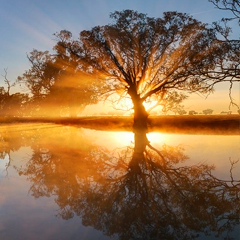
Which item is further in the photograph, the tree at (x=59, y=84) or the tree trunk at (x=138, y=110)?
the tree at (x=59, y=84)

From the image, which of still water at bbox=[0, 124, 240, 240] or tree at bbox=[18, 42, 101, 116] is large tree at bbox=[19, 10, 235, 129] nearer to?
tree at bbox=[18, 42, 101, 116]

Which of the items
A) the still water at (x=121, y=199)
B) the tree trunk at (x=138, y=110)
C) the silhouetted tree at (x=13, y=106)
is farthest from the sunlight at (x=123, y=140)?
the silhouetted tree at (x=13, y=106)

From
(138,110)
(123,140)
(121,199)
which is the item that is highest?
(138,110)

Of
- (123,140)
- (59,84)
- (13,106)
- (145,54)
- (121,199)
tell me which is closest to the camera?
(121,199)

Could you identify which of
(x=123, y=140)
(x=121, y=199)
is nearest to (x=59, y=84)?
(x=123, y=140)

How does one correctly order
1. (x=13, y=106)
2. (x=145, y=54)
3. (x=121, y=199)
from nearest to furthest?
1. (x=121, y=199)
2. (x=145, y=54)
3. (x=13, y=106)

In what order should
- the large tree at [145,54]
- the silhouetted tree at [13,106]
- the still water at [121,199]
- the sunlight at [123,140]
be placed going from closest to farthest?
the still water at [121,199] → the sunlight at [123,140] → the large tree at [145,54] → the silhouetted tree at [13,106]

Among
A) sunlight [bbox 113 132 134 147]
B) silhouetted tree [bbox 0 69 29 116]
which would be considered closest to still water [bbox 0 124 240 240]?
sunlight [bbox 113 132 134 147]

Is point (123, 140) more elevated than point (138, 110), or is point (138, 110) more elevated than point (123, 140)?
point (138, 110)

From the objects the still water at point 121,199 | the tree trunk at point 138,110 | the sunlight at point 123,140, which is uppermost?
the tree trunk at point 138,110

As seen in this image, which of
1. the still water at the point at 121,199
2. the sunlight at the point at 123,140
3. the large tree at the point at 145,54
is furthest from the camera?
the large tree at the point at 145,54

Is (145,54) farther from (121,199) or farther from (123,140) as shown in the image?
(121,199)

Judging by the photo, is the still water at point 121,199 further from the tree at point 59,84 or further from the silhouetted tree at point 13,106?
the silhouetted tree at point 13,106

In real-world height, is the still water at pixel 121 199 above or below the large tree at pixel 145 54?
below
